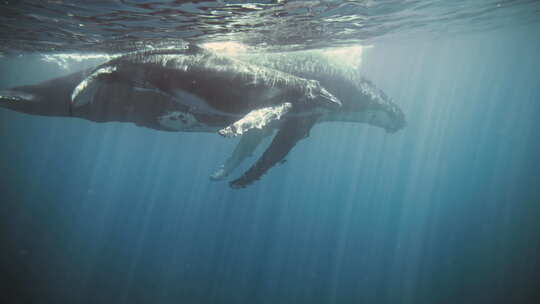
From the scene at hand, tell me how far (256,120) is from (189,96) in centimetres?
174

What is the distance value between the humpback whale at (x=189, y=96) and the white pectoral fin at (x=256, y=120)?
16mm

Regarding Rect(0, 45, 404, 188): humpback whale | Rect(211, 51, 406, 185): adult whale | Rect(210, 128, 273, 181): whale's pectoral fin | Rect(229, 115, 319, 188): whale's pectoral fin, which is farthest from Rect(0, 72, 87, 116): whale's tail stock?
Rect(229, 115, 319, 188): whale's pectoral fin

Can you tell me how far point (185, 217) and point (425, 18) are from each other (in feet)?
142

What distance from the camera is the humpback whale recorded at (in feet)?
16.3

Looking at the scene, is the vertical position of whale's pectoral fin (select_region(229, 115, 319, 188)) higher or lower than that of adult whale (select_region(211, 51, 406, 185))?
lower

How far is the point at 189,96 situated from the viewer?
5059 mm

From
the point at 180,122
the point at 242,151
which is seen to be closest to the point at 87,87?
the point at 180,122

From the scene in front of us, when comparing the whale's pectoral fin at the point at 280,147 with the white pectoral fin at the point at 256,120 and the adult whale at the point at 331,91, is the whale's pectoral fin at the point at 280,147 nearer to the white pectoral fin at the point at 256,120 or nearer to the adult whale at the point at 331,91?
the white pectoral fin at the point at 256,120

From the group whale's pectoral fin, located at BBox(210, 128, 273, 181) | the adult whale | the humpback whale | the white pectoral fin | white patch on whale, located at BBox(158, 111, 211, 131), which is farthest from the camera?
the adult whale

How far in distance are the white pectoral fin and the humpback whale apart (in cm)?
2

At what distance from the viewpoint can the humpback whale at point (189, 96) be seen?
4.97m

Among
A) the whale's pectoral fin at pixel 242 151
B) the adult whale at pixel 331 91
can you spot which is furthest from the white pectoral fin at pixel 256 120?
the whale's pectoral fin at pixel 242 151

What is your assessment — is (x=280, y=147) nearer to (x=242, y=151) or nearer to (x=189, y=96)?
(x=189, y=96)

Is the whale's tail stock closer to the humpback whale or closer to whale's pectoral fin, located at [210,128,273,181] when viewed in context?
the humpback whale
